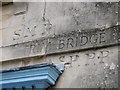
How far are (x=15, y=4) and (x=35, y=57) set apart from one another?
964 millimetres

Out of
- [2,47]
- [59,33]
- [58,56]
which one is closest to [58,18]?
[59,33]

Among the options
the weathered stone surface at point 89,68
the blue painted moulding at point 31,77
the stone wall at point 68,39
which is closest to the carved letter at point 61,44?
the stone wall at point 68,39

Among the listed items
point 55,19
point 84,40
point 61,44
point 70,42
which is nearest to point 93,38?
point 84,40

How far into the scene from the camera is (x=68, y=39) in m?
4.62

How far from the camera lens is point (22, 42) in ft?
16.3

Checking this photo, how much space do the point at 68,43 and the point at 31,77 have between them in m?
0.63

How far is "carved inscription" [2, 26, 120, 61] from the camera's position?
438 centimetres

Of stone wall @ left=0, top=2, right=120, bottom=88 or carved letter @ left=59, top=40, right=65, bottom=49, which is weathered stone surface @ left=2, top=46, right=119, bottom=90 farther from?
carved letter @ left=59, top=40, right=65, bottom=49

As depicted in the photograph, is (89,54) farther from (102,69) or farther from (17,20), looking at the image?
(17,20)

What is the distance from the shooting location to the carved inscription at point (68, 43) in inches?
172

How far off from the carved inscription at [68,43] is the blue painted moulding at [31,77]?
28 centimetres

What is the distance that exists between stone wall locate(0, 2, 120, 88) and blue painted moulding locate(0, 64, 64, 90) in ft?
0.47

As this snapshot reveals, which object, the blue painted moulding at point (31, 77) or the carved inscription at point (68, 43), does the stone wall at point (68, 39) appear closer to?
the carved inscription at point (68, 43)

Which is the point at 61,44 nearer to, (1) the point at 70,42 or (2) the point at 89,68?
(1) the point at 70,42
